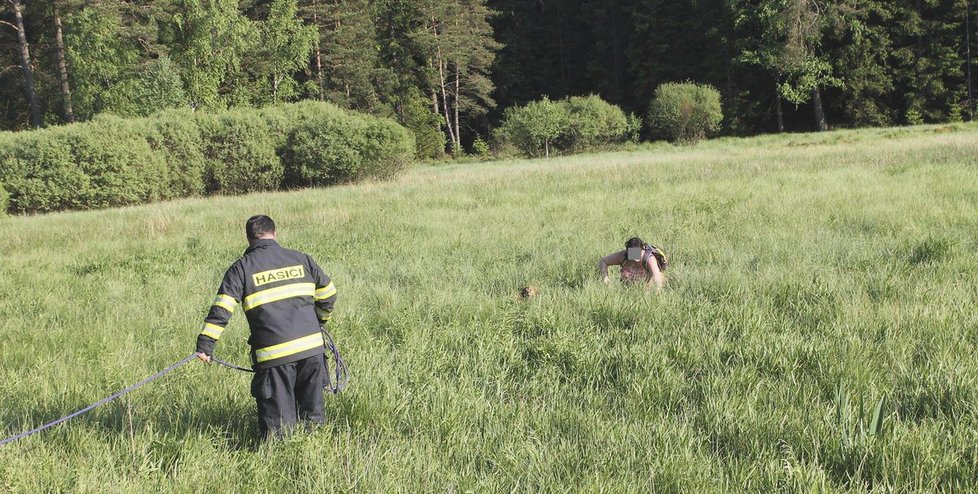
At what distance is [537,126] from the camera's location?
111 ft

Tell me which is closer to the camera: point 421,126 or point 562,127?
point 562,127

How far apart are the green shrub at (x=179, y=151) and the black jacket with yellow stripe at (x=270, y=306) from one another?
62.9 feet

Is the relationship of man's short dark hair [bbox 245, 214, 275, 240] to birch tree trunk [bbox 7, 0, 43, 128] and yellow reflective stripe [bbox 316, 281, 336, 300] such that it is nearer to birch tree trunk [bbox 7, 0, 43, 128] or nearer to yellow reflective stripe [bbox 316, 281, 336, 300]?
yellow reflective stripe [bbox 316, 281, 336, 300]

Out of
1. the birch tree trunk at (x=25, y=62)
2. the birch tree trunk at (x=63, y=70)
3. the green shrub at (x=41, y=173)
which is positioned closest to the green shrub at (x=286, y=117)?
the green shrub at (x=41, y=173)

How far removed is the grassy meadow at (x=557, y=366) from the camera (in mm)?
2727

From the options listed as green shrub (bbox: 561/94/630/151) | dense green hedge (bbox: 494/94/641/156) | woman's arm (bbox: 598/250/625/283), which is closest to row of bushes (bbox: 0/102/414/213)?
dense green hedge (bbox: 494/94/641/156)

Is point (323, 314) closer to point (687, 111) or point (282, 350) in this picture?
point (282, 350)

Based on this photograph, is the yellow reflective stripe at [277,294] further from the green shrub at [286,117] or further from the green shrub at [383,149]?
the green shrub at [286,117]

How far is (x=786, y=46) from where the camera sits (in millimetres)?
36156

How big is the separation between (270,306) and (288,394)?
1.52ft

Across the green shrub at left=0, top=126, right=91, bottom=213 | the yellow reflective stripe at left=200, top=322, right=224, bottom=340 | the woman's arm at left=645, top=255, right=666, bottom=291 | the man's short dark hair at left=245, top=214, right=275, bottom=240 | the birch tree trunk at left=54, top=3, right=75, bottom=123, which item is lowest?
the woman's arm at left=645, top=255, right=666, bottom=291

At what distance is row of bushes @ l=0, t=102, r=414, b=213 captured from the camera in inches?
704

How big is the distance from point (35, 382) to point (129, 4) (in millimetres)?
32626

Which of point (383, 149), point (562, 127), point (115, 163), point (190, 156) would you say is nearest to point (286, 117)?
point (190, 156)
